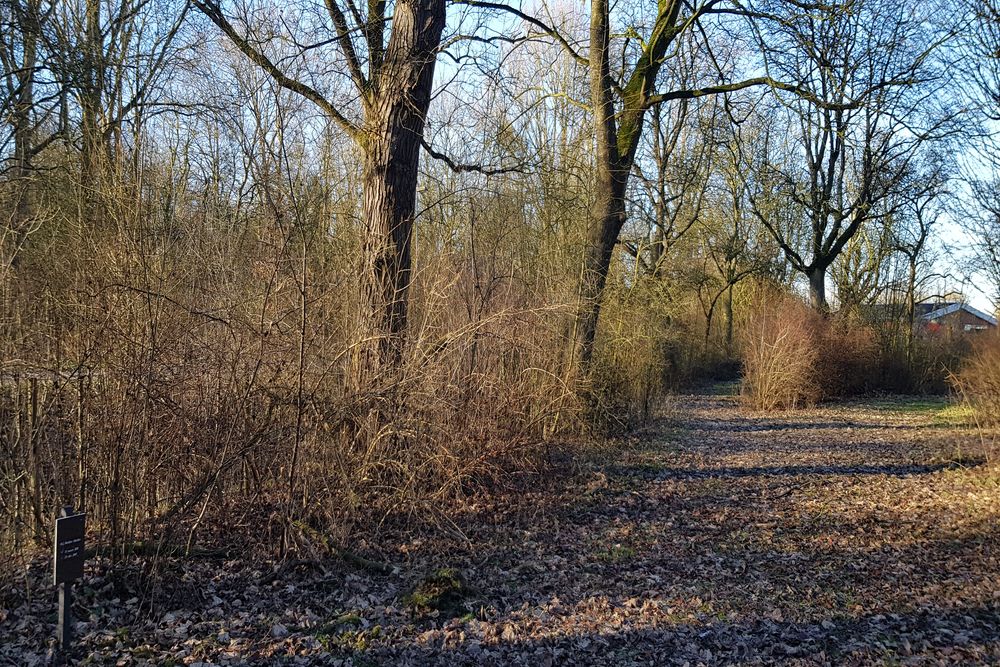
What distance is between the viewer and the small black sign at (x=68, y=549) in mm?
3373

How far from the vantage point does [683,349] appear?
2270cm

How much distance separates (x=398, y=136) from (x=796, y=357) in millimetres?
12160

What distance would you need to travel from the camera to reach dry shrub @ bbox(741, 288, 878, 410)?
16078 millimetres

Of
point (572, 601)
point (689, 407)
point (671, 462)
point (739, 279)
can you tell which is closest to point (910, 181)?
point (739, 279)

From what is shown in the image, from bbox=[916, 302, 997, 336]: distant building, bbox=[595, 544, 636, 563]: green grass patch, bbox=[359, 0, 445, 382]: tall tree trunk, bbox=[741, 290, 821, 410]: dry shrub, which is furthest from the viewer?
bbox=[916, 302, 997, 336]: distant building

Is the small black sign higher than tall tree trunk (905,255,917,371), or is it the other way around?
tall tree trunk (905,255,917,371)

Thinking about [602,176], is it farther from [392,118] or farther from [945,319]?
[945,319]

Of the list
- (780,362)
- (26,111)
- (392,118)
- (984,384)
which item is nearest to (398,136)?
(392,118)

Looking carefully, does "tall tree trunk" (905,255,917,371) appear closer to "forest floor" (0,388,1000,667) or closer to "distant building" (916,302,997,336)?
"distant building" (916,302,997,336)

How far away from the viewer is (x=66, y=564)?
3389mm

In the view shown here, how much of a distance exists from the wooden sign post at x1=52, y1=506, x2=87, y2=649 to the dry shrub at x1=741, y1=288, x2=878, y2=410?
14748 mm

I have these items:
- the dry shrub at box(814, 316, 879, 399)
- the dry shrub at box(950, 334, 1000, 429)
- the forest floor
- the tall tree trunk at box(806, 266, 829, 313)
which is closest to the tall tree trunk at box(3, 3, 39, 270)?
the forest floor

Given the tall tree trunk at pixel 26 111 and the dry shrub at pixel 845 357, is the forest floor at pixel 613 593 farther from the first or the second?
the dry shrub at pixel 845 357

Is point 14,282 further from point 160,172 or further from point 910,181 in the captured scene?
point 910,181
